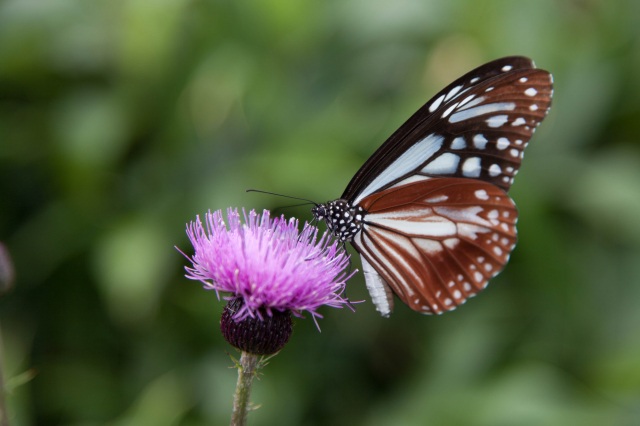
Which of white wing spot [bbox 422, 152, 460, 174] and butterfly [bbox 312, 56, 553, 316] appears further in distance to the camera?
white wing spot [bbox 422, 152, 460, 174]

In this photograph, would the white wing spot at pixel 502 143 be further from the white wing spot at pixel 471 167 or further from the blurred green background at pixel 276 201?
the blurred green background at pixel 276 201

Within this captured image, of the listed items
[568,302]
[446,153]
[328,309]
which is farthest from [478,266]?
[568,302]

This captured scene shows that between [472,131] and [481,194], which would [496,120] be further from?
[481,194]

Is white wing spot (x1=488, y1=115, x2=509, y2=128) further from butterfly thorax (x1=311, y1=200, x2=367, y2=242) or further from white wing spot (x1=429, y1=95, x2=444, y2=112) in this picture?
butterfly thorax (x1=311, y1=200, x2=367, y2=242)

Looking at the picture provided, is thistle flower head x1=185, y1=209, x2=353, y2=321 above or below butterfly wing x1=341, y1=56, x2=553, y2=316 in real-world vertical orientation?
below

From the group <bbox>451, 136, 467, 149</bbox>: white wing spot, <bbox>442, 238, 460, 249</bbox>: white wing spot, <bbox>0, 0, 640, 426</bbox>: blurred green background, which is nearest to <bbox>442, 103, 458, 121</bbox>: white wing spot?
<bbox>451, 136, 467, 149</bbox>: white wing spot

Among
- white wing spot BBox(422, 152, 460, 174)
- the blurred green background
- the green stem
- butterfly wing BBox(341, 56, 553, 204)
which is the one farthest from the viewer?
the blurred green background
